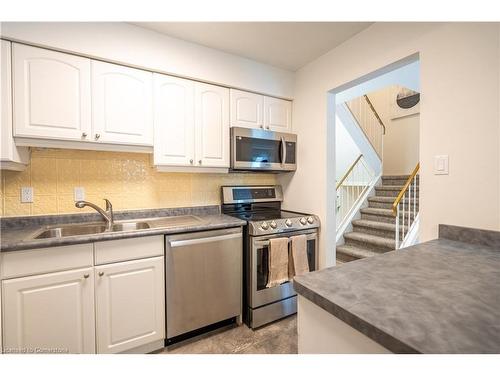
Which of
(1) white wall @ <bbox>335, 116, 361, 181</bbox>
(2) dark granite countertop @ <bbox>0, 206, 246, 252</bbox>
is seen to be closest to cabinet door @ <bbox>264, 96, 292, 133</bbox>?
(2) dark granite countertop @ <bbox>0, 206, 246, 252</bbox>

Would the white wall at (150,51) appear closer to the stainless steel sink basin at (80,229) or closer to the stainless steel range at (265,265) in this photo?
the stainless steel sink basin at (80,229)

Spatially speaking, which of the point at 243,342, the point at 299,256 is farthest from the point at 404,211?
the point at 243,342

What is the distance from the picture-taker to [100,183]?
6.31ft

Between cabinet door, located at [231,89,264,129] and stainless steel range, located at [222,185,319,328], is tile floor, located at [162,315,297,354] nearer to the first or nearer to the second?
stainless steel range, located at [222,185,319,328]

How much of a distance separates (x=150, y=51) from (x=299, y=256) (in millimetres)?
2136

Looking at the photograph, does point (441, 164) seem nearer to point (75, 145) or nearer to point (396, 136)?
point (75, 145)

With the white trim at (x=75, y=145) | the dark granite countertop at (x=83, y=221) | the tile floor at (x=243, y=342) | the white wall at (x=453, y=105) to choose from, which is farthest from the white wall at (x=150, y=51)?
the tile floor at (x=243, y=342)

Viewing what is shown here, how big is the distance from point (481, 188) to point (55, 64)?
8.75 feet

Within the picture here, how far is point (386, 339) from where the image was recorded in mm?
503

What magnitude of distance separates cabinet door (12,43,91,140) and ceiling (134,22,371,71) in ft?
2.02

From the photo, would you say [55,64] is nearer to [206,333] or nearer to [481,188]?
[206,333]

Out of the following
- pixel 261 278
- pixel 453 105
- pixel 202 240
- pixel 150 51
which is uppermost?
pixel 150 51

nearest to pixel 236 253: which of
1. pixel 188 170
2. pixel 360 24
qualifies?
pixel 188 170

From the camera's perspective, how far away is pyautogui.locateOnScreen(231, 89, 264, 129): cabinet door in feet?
7.23
